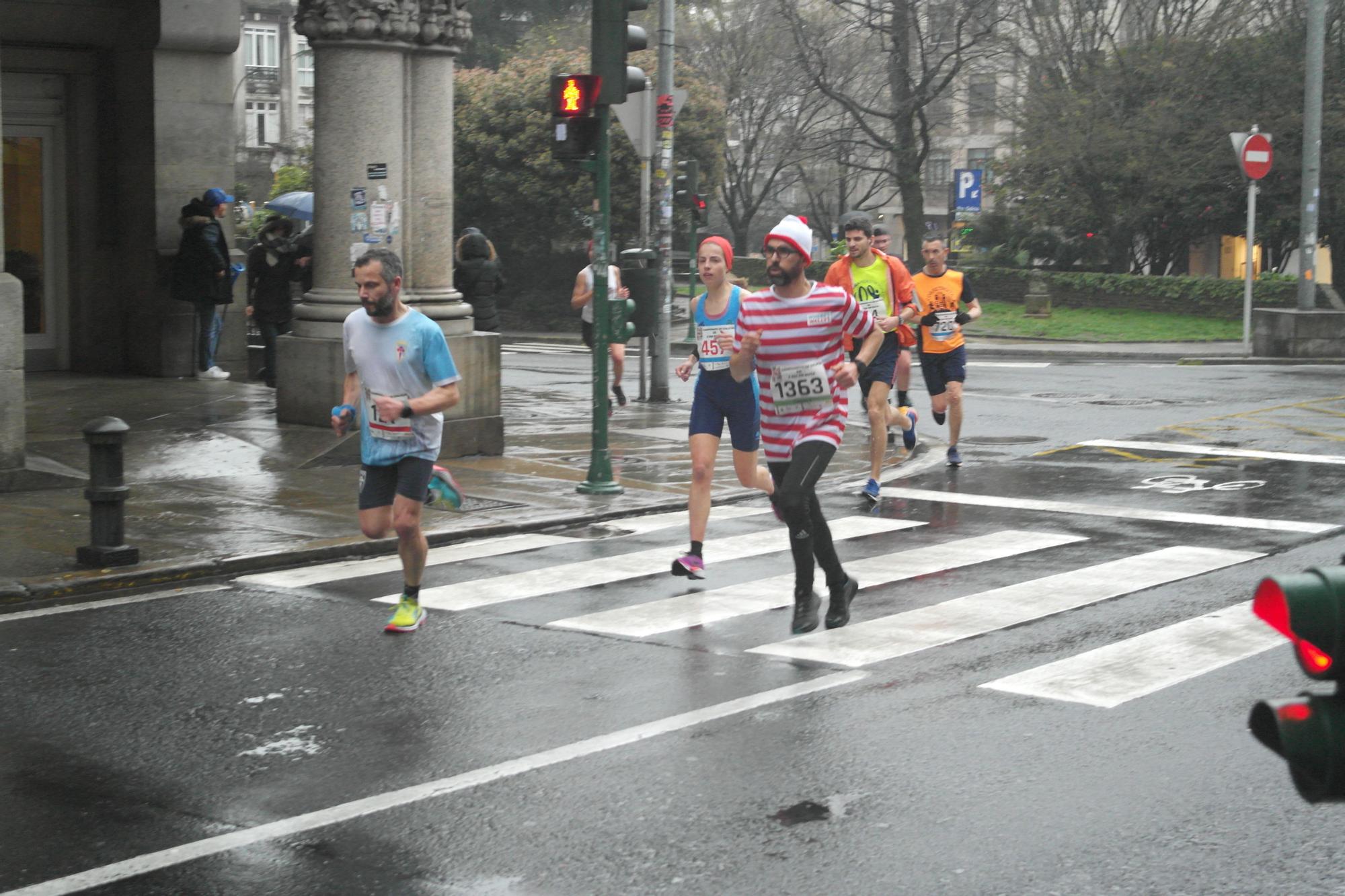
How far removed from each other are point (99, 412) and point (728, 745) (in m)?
10.3

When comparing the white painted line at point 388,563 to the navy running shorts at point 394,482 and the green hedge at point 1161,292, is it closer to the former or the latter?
the navy running shorts at point 394,482

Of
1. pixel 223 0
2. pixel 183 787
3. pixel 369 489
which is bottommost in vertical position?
pixel 183 787

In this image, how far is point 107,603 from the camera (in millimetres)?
8625

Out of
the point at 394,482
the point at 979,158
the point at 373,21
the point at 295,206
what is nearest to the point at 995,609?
the point at 394,482

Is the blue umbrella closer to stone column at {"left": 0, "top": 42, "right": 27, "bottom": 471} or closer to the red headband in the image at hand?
stone column at {"left": 0, "top": 42, "right": 27, "bottom": 471}

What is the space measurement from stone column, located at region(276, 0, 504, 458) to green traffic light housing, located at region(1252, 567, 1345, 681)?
11.0 metres

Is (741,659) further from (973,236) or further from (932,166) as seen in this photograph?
(932,166)

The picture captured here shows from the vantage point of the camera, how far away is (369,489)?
A: 314 inches

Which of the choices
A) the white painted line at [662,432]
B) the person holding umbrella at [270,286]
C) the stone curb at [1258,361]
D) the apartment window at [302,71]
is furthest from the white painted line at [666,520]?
the apartment window at [302,71]

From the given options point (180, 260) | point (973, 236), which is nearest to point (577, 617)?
point (180, 260)

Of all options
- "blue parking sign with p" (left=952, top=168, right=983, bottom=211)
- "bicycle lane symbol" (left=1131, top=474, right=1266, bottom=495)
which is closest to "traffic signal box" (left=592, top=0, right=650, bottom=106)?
"bicycle lane symbol" (left=1131, top=474, right=1266, bottom=495)

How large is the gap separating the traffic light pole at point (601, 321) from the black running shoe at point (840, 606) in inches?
170

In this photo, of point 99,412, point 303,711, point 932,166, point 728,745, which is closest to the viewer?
point 728,745

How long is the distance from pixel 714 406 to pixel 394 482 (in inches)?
81.7
